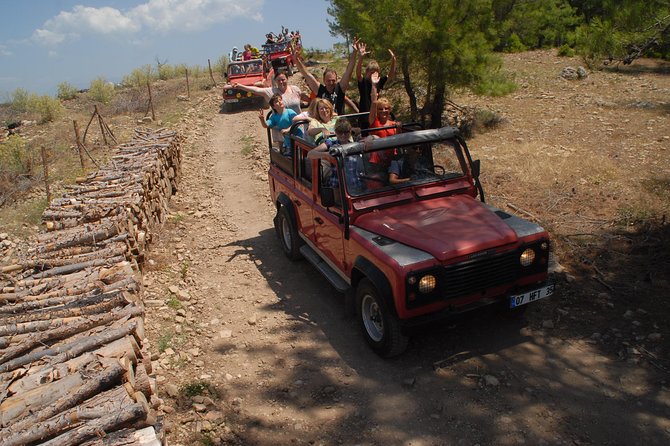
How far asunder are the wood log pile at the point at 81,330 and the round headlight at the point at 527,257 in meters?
3.48

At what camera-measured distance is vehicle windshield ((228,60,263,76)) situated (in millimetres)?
21406

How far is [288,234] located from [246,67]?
15821mm

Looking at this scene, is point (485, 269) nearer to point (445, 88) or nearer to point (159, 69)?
point (445, 88)

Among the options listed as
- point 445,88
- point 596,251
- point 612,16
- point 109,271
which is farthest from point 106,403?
point 445,88

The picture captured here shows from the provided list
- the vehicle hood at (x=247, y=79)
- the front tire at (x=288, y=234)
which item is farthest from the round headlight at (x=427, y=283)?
the vehicle hood at (x=247, y=79)

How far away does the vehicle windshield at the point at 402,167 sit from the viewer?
555 cm

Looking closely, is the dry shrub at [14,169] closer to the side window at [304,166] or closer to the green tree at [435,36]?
the side window at [304,166]

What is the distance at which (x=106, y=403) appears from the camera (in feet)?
11.7

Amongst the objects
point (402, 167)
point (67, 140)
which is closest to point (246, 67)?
point (67, 140)

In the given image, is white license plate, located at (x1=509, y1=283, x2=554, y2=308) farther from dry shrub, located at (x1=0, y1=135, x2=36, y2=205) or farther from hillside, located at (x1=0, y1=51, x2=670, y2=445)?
dry shrub, located at (x1=0, y1=135, x2=36, y2=205)

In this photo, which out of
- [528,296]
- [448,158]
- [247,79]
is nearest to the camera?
[528,296]

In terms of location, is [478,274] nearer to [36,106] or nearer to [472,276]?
[472,276]

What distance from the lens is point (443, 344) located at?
17.2ft

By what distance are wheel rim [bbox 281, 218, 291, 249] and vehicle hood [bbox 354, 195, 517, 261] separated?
2261 mm
